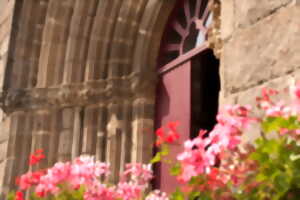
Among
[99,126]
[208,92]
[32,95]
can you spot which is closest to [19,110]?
[32,95]

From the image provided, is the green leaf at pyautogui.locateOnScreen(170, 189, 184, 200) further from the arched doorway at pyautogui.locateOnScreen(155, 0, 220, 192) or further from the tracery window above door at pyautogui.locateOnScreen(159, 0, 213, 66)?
the tracery window above door at pyautogui.locateOnScreen(159, 0, 213, 66)

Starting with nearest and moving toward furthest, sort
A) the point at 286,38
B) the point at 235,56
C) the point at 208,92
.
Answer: the point at 286,38
the point at 235,56
the point at 208,92

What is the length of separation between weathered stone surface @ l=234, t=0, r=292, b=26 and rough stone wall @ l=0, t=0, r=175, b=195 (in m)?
2.80

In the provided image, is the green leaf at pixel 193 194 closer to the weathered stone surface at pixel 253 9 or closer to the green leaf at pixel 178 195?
the green leaf at pixel 178 195

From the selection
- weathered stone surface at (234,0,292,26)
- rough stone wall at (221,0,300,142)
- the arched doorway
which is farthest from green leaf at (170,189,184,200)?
the arched doorway

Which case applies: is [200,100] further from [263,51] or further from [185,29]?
[263,51]

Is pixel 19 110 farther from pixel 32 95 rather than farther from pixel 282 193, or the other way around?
pixel 282 193

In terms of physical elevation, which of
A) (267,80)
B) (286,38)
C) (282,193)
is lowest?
(282,193)

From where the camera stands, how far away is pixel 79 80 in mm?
5574

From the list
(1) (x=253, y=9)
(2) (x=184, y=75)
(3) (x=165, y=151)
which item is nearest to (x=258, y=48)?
(1) (x=253, y=9)

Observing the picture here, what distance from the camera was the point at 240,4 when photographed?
2457 mm

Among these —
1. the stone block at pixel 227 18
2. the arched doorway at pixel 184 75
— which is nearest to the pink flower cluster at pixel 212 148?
the stone block at pixel 227 18

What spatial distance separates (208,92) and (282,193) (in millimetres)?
4326

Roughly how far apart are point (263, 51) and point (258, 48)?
1.4 inches
